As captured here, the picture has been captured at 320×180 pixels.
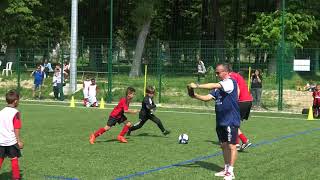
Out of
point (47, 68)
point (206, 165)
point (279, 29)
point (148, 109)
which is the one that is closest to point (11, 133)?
point (206, 165)

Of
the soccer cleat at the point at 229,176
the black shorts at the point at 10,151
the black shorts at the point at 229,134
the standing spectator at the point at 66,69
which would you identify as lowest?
the soccer cleat at the point at 229,176

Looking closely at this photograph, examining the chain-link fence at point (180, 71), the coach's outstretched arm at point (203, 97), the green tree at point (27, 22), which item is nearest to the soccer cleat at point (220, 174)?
the coach's outstretched arm at point (203, 97)

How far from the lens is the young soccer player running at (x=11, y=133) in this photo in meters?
8.61

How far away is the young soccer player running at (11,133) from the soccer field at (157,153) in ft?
2.11

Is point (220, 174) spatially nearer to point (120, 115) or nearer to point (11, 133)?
point (11, 133)

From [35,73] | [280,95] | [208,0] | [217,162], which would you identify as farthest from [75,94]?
[208,0]

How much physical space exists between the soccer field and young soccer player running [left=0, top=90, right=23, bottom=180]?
643mm

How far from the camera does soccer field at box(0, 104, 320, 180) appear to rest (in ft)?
31.9

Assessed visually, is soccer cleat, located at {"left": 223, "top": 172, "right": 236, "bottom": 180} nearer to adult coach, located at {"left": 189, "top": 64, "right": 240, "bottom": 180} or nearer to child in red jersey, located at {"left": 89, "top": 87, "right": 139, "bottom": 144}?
adult coach, located at {"left": 189, "top": 64, "right": 240, "bottom": 180}

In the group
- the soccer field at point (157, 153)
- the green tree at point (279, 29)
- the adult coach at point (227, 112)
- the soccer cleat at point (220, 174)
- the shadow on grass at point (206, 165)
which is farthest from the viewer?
the green tree at point (279, 29)

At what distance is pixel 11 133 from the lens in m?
8.63

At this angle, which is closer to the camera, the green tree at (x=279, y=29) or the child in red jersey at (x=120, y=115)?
the child in red jersey at (x=120, y=115)

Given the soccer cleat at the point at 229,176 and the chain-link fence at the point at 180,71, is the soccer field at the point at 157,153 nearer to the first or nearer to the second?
the soccer cleat at the point at 229,176

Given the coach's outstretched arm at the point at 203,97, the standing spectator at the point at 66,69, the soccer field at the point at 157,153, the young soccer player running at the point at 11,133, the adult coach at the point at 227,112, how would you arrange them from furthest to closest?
the standing spectator at the point at 66,69, the soccer field at the point at 157,153, the adult coach at the point at 227,112, the coach's outstretched arm at the point at 203,97, the young soccer player running at the point at 11,133
